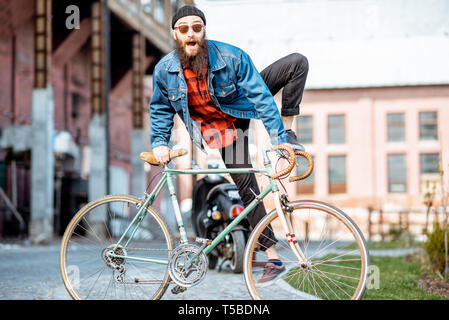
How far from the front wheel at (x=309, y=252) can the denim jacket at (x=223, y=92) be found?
0.47 meters

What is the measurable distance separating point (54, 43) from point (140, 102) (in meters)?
3.67

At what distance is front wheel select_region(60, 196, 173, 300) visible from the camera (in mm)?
3520

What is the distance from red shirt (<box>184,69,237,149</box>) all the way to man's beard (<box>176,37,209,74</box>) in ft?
0.39

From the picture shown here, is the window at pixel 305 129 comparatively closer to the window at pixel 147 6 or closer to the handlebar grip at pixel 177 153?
the window at pixel 147 6

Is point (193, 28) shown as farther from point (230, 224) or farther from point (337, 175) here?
point (337, 175)

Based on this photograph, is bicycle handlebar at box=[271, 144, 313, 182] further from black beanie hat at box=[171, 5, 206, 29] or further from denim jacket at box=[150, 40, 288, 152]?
black beanie hat at box=[171, 5, 206, 29]

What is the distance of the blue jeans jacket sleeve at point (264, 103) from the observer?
10.5 ft

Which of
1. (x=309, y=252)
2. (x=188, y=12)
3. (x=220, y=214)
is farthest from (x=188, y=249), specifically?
(x=220, y=214)

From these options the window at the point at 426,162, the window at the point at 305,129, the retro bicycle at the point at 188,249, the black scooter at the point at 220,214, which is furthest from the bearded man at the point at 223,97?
the window at the point at 426,162

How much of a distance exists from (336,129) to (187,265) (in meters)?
30.5

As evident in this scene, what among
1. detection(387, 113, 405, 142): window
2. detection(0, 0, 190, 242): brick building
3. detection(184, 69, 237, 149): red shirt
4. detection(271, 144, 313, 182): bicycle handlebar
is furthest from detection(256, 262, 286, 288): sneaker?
detection(387, 113, 405, 142): window

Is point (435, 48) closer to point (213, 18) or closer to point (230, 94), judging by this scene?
point (213, 18)

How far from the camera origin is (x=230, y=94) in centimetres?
337

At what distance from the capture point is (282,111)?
352 cm
